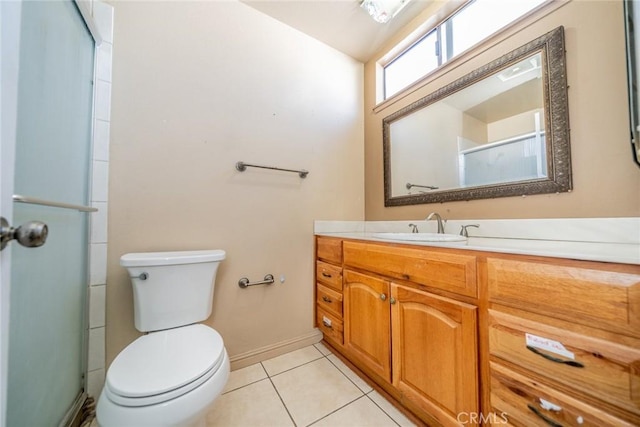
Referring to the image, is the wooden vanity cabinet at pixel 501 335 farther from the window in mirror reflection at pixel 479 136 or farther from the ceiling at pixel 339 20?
the ceiling at pixel 339 20

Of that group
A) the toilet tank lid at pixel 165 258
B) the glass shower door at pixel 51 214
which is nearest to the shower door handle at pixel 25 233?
the glass shower door at pixel 51 214

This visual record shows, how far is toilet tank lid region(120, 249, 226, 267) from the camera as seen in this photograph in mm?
1026

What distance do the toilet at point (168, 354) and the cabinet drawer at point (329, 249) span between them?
0.68 m

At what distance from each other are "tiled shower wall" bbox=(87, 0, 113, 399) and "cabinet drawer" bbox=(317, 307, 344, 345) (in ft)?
3.89

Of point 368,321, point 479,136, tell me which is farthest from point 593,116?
point 368,321

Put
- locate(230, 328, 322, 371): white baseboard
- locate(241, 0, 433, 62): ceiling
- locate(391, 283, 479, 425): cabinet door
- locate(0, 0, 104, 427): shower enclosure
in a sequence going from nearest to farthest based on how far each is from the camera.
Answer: locate(0, 0, 104, 427): shower enclosure < locate(391, 283, 479, 425): cabinet door < locate(230, 328, 322, 371): white baseboard < locate(241, 0, 433, 62): ceiling

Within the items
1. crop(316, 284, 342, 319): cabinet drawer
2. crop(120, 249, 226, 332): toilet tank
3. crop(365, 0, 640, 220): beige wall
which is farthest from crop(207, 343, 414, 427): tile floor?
crop(365, 0, 640, 220): beige wall

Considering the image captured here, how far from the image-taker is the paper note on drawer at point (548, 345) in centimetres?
62

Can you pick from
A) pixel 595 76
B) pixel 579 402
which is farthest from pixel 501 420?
pixel 595 76

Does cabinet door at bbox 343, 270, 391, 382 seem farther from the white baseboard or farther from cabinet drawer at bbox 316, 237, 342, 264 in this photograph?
the white baseboard

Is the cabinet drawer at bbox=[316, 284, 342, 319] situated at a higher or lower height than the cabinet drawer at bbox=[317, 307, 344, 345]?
higher

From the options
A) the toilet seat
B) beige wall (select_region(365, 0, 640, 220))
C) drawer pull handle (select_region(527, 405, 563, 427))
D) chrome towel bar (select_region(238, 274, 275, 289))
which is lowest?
drawer pull handle (select_region(527, 405, 563, 427))

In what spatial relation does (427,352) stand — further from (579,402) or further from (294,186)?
(294,186)

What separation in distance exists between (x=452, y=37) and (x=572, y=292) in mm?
1616
